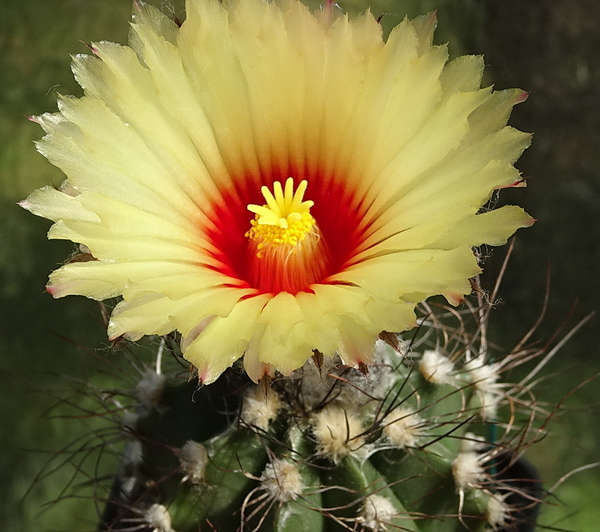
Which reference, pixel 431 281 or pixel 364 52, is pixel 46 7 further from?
pixel 431 281

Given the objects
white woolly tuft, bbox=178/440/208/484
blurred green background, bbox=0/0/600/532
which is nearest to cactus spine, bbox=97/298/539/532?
white woolly tuft, bbox=178/440/208/484

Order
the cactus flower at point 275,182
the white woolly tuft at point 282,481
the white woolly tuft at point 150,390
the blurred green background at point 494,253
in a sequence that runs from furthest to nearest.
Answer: the blurred green background at point 494,253 → the white woolly tuft at point 150,390 → the white woolly tuft at point 282,481 → the cactus flower at point 275,182

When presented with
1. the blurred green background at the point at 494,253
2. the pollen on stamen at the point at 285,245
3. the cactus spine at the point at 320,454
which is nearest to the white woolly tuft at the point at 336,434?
the cactus spine at the point at 320,454

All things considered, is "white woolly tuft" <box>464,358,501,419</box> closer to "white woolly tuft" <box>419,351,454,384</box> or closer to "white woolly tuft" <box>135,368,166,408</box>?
"white woolly tuft" <box>419,351,454,384</box>

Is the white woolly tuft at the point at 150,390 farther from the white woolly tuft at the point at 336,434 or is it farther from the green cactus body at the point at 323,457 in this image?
the white woolly tuft at the point at 336,434

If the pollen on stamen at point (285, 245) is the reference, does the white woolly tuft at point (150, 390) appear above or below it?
below

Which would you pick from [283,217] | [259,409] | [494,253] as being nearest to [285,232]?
[283,217]
